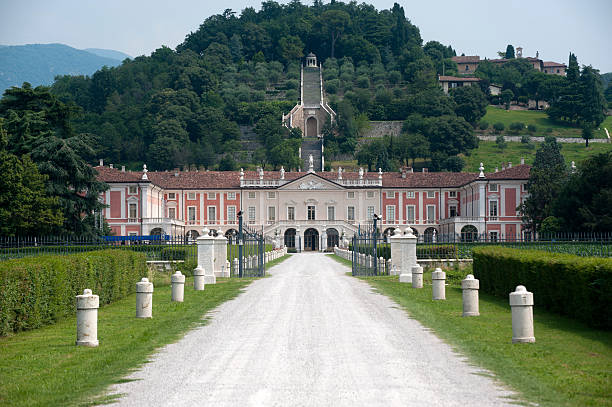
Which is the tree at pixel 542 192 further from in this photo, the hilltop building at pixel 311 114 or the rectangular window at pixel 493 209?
the hilltop building at pixel 311 114

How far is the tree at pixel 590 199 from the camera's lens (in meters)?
47.0

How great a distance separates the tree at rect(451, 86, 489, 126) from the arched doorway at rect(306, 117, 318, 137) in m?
23.2

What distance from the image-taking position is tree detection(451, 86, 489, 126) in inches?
4916

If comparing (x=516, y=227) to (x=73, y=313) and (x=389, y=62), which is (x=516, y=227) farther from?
(x=389, y=62)

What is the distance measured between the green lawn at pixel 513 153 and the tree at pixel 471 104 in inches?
407

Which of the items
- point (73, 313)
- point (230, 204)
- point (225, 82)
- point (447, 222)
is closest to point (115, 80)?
point (225, 82)

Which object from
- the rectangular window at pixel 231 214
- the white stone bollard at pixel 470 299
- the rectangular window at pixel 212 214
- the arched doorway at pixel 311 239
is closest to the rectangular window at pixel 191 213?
the rectangular window at pixel 212 214

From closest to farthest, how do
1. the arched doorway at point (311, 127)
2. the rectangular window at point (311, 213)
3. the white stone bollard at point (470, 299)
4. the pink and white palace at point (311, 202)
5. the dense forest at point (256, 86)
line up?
the white stone bollard at point (470, 299)
the pink and white palace at point (311, 202)
the rectangular window at point (311, 213)
the dense forest at point (256, 86)
the arched doorway at point (311, 127)

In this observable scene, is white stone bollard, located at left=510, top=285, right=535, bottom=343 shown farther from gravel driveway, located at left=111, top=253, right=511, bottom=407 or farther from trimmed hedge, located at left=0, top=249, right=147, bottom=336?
trimmed hedge, located at left=0, top=249, right=147, bottom=336

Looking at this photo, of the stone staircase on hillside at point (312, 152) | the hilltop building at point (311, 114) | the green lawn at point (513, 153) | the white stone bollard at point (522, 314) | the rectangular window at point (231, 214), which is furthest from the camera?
the hilltop building at point (311, 114)

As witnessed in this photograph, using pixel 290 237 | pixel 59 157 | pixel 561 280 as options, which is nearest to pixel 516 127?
pixel 290 237

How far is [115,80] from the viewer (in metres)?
141

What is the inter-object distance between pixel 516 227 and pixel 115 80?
8831 centimetres

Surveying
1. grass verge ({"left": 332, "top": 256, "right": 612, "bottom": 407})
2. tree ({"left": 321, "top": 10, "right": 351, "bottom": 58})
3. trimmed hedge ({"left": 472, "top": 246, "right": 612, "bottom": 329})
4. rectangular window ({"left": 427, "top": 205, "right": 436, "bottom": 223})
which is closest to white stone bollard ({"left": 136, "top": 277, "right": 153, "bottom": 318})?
grass verge ({"left": 332, "top": 256, "right": 612, "bottom": 407})
